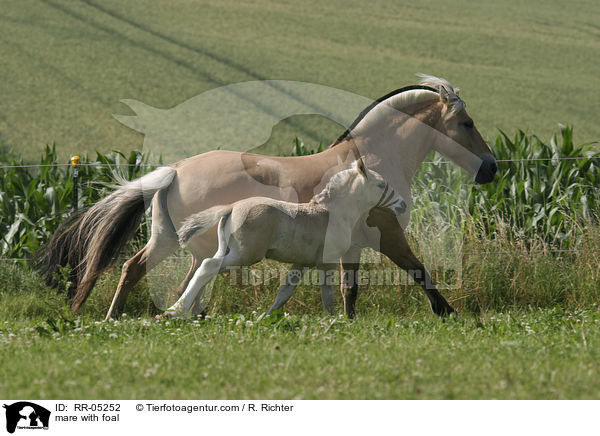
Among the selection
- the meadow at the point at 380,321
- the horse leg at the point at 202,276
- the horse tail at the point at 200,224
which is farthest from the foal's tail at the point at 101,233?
the horse leg at the point at 202,276

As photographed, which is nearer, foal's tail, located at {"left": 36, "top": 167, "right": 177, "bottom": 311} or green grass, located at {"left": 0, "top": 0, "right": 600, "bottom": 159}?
foal's tail, located at {"left": 36, "top": 167, "right": 177, "bottom": 311}

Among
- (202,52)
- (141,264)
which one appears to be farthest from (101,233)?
(202,52)

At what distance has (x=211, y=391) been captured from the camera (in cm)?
408

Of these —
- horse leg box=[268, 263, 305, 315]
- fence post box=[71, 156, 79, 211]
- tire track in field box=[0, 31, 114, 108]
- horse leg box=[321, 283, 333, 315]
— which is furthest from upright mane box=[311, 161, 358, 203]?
tire track in field box=[0, 31, 114, 108]

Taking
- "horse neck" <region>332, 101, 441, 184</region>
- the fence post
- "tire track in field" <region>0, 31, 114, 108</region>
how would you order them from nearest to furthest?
"horse neck" <region>332, 101, 441, 184</region>
the fence post
"tire track in field" <region>0, 31, 114, 108</region>

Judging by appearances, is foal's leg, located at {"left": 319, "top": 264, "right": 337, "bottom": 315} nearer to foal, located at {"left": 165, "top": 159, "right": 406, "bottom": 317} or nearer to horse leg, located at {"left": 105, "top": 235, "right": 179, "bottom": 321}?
foal, located at {"left": 165, "top": 159, "right": 406, "bottom": 317}

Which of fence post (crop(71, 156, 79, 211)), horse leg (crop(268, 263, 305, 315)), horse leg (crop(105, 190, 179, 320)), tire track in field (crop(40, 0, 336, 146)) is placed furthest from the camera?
tire track in field (crop(40, 0, 336, 146))

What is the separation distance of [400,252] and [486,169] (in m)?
1.35

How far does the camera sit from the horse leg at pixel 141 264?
22.1 feet

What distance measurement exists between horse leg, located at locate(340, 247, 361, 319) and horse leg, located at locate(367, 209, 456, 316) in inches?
10.5

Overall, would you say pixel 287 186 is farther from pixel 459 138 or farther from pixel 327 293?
pixel 459 138

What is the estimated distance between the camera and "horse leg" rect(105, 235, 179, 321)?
22.1 ft
